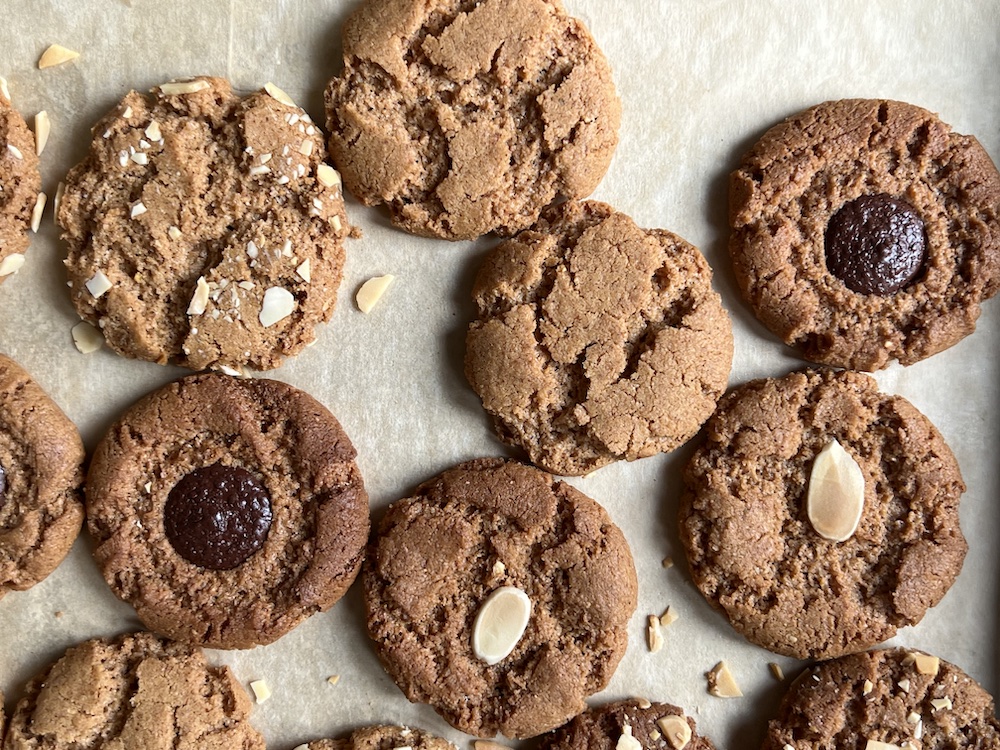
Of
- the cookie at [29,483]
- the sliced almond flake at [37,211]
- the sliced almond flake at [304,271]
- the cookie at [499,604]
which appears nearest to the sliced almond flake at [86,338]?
the cookie at [29,483]

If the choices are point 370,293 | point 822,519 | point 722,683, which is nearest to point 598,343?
point 370,293

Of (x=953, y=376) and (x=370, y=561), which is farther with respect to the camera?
(x=953, y=376)

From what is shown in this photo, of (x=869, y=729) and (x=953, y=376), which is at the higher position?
(x=953, y=376)

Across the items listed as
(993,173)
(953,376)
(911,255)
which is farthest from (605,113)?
(953,376)

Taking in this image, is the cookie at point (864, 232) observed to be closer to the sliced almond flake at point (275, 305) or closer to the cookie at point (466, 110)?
the cookie at point (466, 110)

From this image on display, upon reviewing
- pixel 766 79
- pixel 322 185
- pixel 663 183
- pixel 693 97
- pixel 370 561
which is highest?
pixel 766 79

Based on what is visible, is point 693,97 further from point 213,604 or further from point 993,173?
point 213,604

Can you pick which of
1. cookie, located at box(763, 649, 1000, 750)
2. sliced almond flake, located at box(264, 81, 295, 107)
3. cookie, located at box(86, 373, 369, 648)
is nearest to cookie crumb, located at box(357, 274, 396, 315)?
cookie, located at box(86, 373, 369, 648)
